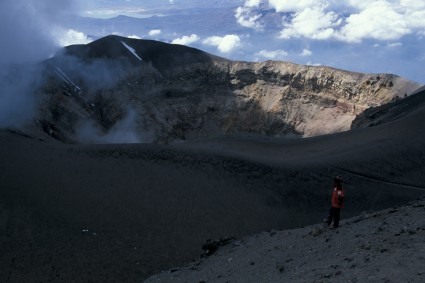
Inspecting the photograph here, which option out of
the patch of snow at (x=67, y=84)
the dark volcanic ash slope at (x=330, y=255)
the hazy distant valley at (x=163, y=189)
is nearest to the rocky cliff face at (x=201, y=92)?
the patch of snow at (x=67, y=84)

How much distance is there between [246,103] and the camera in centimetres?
6900

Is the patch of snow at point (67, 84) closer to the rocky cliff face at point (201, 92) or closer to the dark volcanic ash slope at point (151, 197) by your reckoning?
the rocky cliff face at point (201, 92)

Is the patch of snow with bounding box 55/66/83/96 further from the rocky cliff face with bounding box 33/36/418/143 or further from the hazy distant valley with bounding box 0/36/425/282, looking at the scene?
the hazy distant valley with bounding box 0/36/425/282

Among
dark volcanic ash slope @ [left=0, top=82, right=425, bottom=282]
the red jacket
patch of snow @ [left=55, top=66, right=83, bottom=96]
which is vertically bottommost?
dark volcanic ash slope @ [left=0, top=82, right=425, bottom=282]

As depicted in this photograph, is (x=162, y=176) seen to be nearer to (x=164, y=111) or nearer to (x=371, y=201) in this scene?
(x=371, y=201)

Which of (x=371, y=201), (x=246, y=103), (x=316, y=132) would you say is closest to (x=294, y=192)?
(x=371, y=201)

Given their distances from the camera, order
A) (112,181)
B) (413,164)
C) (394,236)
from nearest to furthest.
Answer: (394,236) < (112,181) < (413,164)

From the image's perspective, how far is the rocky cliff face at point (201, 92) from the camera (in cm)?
6266

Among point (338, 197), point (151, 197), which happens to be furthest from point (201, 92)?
point (338, 197)

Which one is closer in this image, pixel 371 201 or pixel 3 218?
pixel 3 218

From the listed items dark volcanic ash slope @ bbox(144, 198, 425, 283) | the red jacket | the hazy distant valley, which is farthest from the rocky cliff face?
the red jacket

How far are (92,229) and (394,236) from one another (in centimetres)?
1206

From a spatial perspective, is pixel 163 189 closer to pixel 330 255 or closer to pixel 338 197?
pixel 338 197

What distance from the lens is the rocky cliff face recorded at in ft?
206
